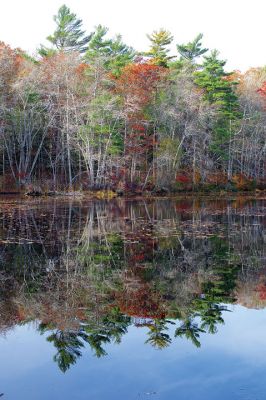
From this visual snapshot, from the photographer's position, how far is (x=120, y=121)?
40.3 metres

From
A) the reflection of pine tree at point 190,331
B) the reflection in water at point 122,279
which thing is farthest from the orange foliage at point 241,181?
the reflection of pine tree at point 190,331

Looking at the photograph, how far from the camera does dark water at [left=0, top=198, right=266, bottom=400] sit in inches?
247

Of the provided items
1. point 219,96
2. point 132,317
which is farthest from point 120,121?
point 132,317

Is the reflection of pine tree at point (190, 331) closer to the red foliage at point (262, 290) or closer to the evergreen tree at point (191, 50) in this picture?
the red foliage at point (262, 290)

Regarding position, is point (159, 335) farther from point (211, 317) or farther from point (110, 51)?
point (110, 51)

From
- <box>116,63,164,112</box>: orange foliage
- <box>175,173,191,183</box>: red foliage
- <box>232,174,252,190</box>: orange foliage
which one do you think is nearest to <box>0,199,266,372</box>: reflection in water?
<box>116,63,164,112</box>: orange foliage

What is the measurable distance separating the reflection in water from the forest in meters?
19.0

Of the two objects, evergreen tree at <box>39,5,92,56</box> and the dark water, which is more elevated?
evergreen tree at <box>39,5,92,56</box>

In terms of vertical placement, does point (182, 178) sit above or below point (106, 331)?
above

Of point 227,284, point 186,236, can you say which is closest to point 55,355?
point 227,284

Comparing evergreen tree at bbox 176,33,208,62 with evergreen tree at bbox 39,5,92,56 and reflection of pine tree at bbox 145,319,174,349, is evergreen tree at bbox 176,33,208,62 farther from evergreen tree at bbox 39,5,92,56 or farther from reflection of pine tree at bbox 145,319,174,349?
reflection of pine tree at bbox 145,319,174,349

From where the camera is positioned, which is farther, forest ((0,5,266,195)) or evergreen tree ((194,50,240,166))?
evergreen tree ((194,50,240,166))

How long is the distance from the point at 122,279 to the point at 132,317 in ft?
7.79

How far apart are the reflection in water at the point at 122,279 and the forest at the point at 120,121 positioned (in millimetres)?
18977
